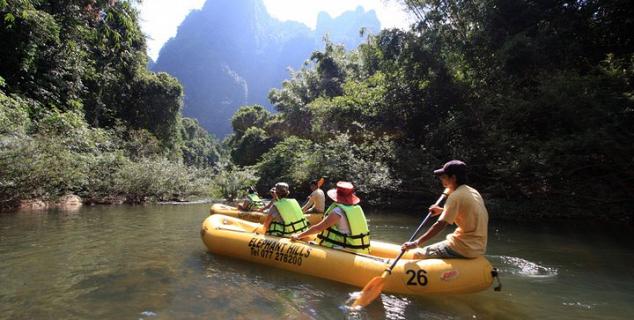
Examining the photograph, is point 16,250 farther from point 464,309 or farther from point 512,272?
point 512,272

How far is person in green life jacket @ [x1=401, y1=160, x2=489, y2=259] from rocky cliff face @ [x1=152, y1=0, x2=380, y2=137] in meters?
133

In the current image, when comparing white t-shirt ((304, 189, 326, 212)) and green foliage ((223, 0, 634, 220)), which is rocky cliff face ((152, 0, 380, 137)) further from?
white t-shirt ((304, 189, 326, 212))

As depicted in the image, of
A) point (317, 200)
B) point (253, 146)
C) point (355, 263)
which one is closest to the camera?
point (355, 263)

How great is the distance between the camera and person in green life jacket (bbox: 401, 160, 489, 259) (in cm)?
452

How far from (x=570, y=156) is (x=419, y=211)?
561 centimetres

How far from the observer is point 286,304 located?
15.7 ft

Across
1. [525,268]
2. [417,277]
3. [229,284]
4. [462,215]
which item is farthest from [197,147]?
[462,215]

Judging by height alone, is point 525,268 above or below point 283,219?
below

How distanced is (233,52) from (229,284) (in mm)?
157020

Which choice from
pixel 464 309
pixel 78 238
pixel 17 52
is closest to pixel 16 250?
pixel 78 238

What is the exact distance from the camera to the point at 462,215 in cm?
459

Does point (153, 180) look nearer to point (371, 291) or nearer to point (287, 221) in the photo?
point (287, 221)

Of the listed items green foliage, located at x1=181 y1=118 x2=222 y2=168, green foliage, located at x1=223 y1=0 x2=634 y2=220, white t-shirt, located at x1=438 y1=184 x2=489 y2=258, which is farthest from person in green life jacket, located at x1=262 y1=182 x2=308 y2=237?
green foliage, located at x1=181 y1=118 x2=222 y2=168

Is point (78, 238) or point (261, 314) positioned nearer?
point (261, 314)
